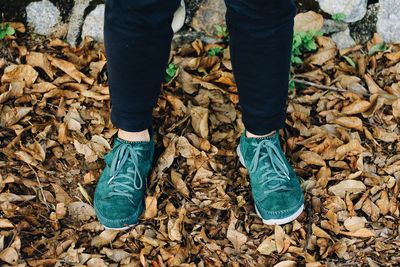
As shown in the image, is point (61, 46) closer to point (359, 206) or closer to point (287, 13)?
point (287, 13)

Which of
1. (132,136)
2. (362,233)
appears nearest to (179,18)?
(132,136)

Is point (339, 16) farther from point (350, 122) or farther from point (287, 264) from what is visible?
point (287, 264)

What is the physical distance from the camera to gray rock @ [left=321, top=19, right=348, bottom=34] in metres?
2.40

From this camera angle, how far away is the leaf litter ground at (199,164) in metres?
1.83

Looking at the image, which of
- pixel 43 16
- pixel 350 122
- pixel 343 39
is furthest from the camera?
pixel 343 39

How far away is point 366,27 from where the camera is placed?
2420mm

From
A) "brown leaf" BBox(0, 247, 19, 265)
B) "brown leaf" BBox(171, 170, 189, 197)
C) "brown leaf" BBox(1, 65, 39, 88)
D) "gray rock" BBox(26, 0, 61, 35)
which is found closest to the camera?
"brown leaf" BBox(0, 247, 19, 265)

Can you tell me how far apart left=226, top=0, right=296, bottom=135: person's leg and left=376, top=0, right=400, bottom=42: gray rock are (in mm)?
903

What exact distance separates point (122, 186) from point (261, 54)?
2.08 feet

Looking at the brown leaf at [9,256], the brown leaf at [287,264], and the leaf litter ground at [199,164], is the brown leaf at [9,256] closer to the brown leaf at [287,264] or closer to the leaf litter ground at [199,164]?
the leaf litter ground at [199,164]

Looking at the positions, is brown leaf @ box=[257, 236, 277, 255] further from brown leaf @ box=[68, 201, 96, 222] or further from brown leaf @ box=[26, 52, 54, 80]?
brown leaf @ box=[26, 52, 54, 80]

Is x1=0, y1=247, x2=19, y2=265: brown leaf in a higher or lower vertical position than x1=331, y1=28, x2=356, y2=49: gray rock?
lower

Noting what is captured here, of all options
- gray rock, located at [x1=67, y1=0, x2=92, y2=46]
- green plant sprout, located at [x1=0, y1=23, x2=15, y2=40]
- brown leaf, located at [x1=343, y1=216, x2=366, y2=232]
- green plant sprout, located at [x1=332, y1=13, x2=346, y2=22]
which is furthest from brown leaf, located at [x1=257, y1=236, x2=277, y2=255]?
green plant sprout, located at [x1=0, y1=23, x2=15, y2=40]

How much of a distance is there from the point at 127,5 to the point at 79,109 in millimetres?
812
